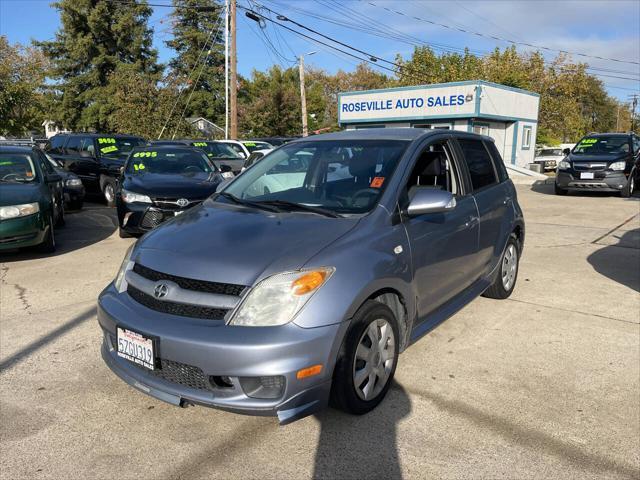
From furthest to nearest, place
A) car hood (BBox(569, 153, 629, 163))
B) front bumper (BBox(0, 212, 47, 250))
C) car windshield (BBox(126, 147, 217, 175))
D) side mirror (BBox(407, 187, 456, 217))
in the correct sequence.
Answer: car hood (BBox(569, 153, 629, 163)), car windshield (BBox(126, 147, 217, 175)), front bumper (BBox(0, 212, 47, 250)), side mirror (BBox(407, 187, 456, 217))

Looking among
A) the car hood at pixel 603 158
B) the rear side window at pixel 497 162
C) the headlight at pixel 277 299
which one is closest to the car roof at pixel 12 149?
the rear side window at pixel 497 162

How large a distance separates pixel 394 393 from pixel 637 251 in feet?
19.3

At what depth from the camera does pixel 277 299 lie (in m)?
2.63

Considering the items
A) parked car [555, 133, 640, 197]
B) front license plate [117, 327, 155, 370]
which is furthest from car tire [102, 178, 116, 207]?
parked car [555, 133, 640, 197]

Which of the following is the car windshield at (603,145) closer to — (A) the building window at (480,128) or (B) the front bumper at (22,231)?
(A) the building window at (480,128)

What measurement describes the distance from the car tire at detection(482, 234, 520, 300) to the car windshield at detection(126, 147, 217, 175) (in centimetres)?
582

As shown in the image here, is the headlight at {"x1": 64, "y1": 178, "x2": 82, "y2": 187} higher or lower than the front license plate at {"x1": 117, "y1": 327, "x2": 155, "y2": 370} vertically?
higher

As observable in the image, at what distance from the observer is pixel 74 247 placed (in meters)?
8.05

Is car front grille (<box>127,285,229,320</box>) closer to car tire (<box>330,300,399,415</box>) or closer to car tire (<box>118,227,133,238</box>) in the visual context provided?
car tire (<box>330,300,399,415</box>)

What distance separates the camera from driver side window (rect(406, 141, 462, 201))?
3.83 metres

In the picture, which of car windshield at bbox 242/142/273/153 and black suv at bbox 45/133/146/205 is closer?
black suv at bbox 45/133/146/205

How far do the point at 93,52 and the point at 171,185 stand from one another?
44.0 meters

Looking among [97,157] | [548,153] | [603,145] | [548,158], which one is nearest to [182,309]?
[97,157]

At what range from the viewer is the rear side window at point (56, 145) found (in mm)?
14508
